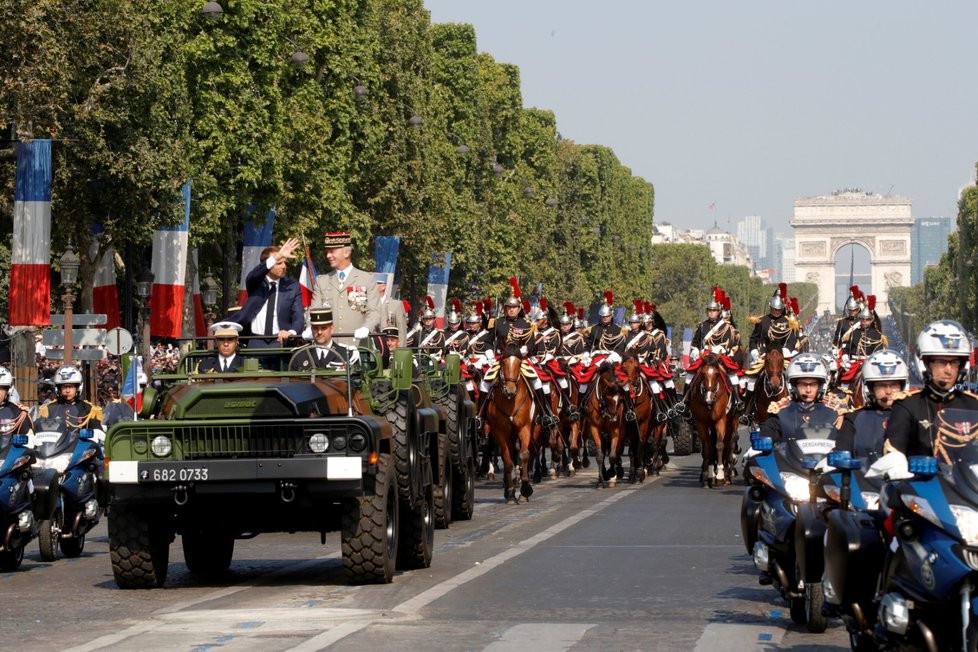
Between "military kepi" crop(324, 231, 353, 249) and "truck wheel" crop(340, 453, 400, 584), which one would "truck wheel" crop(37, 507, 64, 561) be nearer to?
"military kepi" crop(324, 231, 353, 249)

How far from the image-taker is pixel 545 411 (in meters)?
29.5

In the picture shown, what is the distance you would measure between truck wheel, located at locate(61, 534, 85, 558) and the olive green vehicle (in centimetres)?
360

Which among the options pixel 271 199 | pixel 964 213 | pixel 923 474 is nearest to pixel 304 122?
pixel 271 199

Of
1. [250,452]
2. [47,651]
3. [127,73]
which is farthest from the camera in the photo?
[127,73]

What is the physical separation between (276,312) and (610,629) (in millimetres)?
5291

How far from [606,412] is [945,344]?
20.3m

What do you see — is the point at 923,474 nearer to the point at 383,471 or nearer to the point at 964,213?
the point at 383,471

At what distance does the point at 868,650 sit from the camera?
1001cm

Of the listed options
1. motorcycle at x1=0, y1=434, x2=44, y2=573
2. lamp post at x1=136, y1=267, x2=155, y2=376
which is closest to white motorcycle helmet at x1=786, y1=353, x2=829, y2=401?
motorcycle at x1=0, y1=434, x2=44, y2=573

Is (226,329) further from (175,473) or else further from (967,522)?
(967,522)

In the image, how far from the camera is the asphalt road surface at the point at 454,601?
11594 millimetres

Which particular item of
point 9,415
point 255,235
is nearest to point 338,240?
point 9,415

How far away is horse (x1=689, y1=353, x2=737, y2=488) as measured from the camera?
96.7 feet

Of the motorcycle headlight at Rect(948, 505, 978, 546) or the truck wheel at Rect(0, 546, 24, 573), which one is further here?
the truck wheel at Rect(0, 546, 24, 573)
